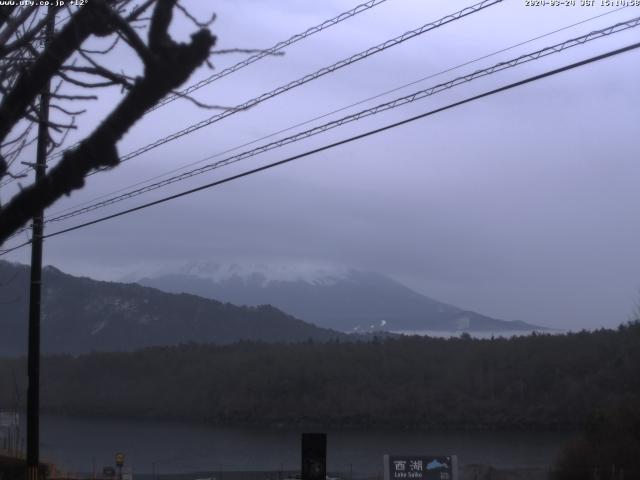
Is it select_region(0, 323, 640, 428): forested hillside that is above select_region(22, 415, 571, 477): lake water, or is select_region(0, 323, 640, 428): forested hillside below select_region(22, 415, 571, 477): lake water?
above

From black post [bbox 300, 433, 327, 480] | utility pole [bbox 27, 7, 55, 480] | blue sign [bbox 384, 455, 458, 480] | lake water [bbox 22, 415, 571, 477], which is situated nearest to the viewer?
black post [bbox 300, 433, 327, 480]

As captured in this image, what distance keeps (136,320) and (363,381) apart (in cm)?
5720

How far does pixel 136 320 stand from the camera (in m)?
125

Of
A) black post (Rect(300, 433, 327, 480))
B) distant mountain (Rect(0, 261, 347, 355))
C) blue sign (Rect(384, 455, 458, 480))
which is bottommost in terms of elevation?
blue sign (Rect(384, 455, 458, 480))

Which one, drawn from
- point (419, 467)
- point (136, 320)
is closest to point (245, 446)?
point (419, 467)

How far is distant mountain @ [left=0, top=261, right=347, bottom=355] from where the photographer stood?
115 meters

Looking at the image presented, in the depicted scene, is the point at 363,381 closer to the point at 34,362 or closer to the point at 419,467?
the point at 419,467

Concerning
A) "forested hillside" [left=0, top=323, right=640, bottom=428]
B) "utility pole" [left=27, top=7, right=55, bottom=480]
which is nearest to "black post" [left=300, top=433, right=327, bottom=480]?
"utility pole" [left=27, top=7, right=55, bottom=480]

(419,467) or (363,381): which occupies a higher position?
(363,381)

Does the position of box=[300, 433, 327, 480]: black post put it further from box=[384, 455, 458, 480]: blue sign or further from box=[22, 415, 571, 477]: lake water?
box=[22, 415, 571, 477]: lake water

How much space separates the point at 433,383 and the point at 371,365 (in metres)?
7.50

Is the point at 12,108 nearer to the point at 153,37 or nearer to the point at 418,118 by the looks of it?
the point at 153,37

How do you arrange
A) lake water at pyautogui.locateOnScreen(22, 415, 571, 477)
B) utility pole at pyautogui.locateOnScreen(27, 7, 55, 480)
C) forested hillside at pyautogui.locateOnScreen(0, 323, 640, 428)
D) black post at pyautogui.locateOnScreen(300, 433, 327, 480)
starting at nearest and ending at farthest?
1. black post at pyautogui.locateOnScreen(300, 433, 327, 480)
2. utility pole at pyautogui.locateOnScreen(27, 7, 55, 480)
3. lake water at pyautogui.locateOnScreen(22, 415, 571, 477)
4. forested hillside at pyautogui.locateOnScreen(0, 323, 640, 428)

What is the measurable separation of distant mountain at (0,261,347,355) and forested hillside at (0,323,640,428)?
88.1 ft
